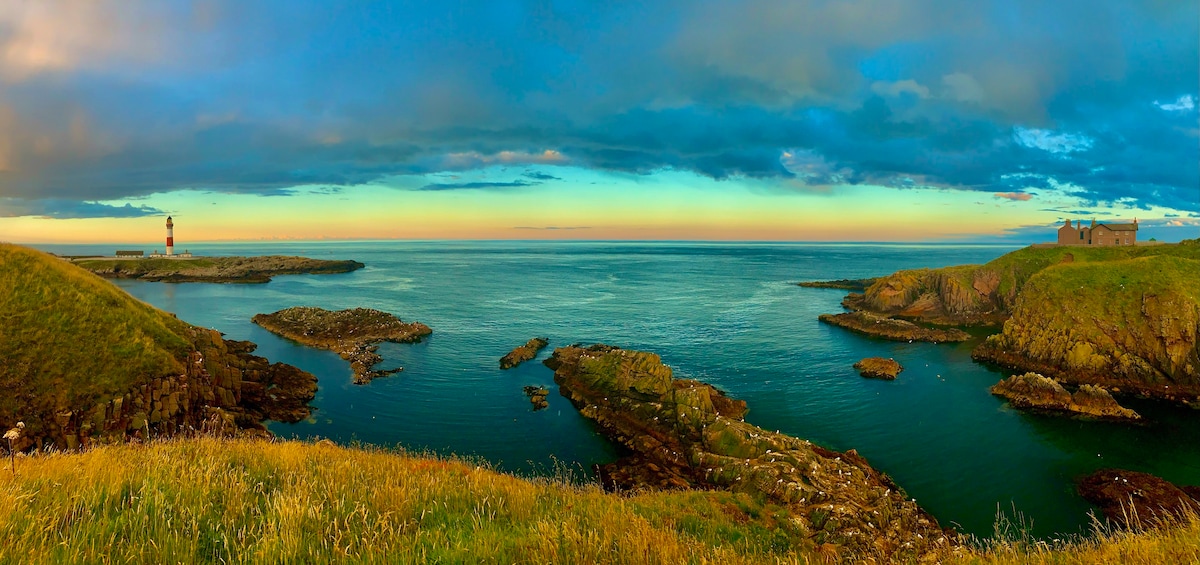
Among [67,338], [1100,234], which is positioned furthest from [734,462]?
[1100,234]

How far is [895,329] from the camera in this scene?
55562 millimetres

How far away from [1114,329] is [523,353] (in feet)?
157

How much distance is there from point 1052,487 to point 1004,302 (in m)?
50.6

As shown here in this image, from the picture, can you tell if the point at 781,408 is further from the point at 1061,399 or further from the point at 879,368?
the point at 1061,399

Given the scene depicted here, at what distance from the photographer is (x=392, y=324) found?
5503cm

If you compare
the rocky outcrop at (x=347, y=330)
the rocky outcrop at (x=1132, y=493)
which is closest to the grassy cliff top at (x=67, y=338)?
the rocky outcrop at (x=347, y=330)

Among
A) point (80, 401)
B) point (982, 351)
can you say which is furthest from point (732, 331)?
point (80, 401)

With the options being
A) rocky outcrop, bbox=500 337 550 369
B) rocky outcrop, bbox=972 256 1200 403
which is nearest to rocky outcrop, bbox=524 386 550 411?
rocky outcrop, bbox=500 337 550 369

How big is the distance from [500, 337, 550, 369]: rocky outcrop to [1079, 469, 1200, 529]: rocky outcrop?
1378 inches

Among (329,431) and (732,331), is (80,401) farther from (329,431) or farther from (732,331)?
(732,331)

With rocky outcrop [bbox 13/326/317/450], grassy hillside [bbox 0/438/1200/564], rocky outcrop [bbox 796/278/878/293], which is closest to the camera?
grassy hillside [bbox 0/438/1200/564]

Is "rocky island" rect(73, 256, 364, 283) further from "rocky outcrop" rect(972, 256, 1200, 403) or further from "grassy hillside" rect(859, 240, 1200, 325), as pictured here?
"rocky outcrop" rect(972, 256, 1200, 403)

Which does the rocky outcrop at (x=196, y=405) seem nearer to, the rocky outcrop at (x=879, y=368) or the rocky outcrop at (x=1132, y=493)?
the rocky outcrop at (x=1132, y=493)

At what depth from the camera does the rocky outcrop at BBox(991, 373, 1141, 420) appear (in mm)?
30438
